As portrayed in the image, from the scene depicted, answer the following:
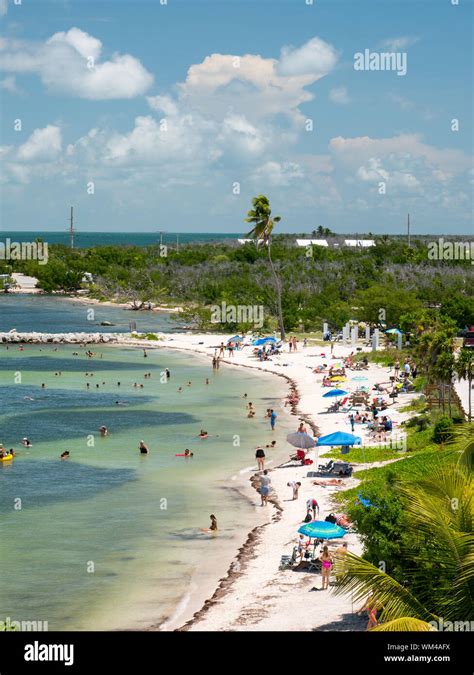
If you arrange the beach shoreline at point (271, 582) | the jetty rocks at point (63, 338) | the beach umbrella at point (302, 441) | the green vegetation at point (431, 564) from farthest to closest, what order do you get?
1. the jetty rocks at point (63, 338)
2. the beach umbrella at point (302, 441)
3. the beach shoreline at point (271, 582)
4. the green vegetation at point (431, 564)

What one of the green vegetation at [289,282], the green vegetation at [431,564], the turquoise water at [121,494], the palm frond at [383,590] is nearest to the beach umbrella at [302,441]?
the turquoise water at [121,494]

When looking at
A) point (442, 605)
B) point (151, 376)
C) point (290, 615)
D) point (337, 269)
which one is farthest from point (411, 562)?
point (337, 269)

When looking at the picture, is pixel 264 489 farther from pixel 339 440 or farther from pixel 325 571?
pixel 325 571

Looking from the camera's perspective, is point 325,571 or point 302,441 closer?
point 325,571

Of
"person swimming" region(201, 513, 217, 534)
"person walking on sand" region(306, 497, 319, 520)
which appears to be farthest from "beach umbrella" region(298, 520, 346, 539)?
"person swimming" region(201, 513, 217, 534)

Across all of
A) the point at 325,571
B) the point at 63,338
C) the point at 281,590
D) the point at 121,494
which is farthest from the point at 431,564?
the point at 63,338

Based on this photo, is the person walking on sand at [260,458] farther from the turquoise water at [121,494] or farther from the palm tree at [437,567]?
the palm tree at [437,567]
